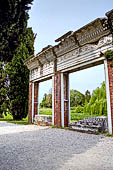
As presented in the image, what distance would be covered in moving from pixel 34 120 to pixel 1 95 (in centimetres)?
491

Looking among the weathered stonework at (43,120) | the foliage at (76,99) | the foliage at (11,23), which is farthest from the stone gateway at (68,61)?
the foliage at (76,99)

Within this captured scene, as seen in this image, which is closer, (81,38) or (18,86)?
(81,38)

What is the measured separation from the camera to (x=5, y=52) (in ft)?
9.04

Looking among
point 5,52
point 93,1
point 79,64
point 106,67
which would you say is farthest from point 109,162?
point 93,1

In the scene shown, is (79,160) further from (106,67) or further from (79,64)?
(79,64)

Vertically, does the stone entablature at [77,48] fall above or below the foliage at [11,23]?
above

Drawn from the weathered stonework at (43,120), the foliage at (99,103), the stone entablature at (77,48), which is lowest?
the weathered stonework at (43,120)

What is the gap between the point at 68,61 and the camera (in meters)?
7.12

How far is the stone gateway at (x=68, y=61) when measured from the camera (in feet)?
17.4

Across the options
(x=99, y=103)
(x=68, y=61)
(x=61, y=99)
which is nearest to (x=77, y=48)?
(x=68, y=61)

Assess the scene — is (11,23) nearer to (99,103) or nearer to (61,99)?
Result: (61,99)

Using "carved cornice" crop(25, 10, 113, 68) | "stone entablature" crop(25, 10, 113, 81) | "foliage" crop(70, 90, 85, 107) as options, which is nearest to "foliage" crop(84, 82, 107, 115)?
"stone entablature" crop(25, 10, 113, 81)

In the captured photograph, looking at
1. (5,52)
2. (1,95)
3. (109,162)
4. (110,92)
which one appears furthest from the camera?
(1,95)

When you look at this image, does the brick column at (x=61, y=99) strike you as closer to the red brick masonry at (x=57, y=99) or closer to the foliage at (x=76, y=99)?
the red brick masonry at (x=57, y=99)
